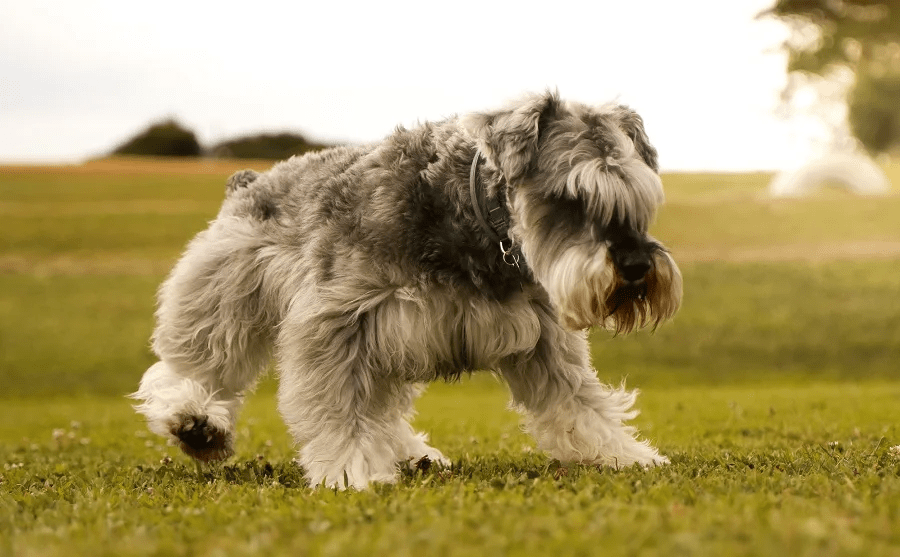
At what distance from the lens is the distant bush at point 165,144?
4109 centimetres

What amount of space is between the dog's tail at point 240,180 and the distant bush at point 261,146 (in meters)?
18.2

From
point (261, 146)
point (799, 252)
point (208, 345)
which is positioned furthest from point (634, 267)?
point (261, 146)

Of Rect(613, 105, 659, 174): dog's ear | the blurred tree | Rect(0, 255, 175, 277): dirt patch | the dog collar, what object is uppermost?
the blurred tree

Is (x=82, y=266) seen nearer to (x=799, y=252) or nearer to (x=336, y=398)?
(x=799, y=252)

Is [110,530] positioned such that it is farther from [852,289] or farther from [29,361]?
[852,289]

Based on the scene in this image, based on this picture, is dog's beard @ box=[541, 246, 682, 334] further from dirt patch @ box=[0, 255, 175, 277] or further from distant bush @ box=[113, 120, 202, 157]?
distant bush @ box=[113, 120, 202, 157]

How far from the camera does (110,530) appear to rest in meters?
4.62

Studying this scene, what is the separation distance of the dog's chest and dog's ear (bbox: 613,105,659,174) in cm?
119

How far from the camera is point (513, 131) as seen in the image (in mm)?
5691

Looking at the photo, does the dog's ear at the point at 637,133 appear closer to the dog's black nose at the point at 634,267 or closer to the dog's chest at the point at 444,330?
the dog's black nose at the point at 634,267

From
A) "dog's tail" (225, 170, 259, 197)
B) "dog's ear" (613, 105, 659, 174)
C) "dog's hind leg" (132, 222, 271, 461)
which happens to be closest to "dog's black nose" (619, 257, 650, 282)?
"dog's ear" (613, 105, 659, 174)

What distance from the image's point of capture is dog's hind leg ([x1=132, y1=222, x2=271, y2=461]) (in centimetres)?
678

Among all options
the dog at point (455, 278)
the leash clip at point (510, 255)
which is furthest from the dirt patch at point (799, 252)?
the leash clip at point (510, 255)

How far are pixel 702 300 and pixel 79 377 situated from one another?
13275mm
